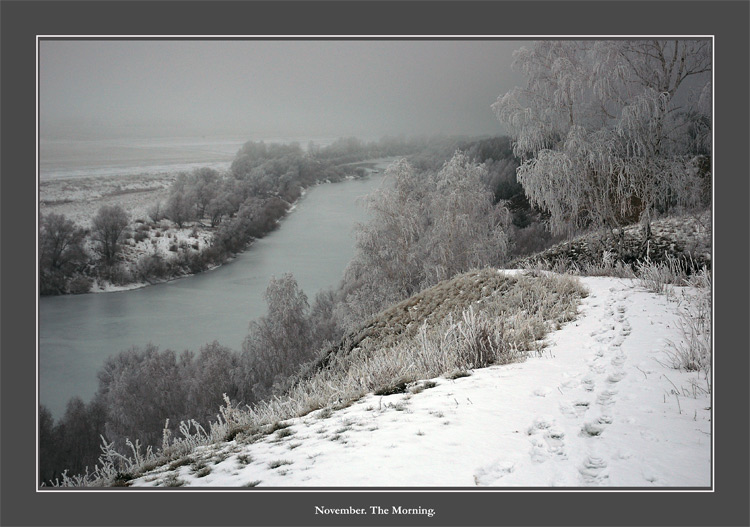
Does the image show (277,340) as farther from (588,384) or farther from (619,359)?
(588,384)

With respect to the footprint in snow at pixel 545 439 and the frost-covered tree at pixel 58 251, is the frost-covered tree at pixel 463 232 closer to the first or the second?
the frost-covered tree at pixel 58 251

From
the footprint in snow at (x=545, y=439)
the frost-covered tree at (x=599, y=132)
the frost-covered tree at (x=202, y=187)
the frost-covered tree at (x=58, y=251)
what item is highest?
the frost-covered tree at (x=599, y=132)

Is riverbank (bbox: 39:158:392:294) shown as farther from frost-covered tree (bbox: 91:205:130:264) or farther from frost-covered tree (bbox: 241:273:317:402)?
frost-covered tree (bbox: 241:273:317:402)

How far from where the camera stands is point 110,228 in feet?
21.1

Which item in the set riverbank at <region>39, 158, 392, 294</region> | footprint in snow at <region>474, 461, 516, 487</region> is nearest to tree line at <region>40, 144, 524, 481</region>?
riverbank at <region>39, 158, 392, 294</region>

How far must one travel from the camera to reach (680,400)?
3125 millimetres

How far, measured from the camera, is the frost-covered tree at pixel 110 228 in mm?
6332

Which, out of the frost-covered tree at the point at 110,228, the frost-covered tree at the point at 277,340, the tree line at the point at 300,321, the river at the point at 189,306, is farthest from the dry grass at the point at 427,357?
the frost-covered tree at the point at 110,228

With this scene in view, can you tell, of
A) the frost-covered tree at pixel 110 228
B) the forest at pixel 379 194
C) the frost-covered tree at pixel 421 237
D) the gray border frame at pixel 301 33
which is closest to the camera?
the gray border frame at pixel 301 33

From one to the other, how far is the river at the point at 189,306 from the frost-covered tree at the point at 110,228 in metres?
0.61

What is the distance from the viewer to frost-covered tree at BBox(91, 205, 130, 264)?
6.33 m

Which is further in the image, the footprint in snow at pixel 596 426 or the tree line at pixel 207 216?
the tree line at pixel 207 216

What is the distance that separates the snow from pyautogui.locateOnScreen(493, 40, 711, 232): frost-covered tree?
20.4 ft

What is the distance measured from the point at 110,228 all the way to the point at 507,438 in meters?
5.92
